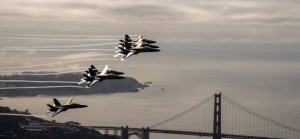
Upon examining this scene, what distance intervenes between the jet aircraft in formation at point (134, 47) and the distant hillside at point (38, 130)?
241 ft

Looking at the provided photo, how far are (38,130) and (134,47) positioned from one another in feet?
284

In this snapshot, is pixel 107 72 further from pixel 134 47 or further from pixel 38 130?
pixel 38 130

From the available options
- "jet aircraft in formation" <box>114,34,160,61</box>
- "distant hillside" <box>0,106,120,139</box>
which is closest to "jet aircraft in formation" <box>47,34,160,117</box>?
"jet aircraft in formation" <box>114,34,160,61</box>

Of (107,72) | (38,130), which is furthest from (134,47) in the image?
(38,130)

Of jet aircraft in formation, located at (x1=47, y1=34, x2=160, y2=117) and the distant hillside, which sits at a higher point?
jet aircraft in formation, located at (x1=47, y1=34, x2=160, y2=117)

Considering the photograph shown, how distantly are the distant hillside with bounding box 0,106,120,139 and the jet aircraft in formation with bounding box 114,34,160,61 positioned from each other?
73492 mm

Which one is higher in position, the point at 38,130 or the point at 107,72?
the point at 107,72

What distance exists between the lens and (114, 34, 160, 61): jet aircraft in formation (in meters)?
68.1

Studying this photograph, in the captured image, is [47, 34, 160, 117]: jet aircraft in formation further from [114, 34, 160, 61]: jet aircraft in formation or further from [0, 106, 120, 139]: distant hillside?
[0, 106, 120, 139]: distant hillside

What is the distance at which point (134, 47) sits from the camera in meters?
71.2

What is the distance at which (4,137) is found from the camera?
442 feet

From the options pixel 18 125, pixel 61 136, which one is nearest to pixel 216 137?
pixel 61 136

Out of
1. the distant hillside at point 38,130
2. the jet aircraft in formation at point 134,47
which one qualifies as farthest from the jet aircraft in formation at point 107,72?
the distant hillside at point 38,130

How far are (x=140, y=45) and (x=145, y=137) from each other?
11197cm
